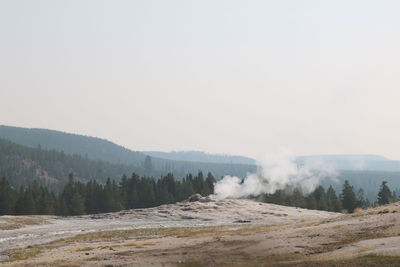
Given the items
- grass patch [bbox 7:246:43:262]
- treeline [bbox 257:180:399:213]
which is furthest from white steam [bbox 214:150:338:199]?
grass patch [bbox 7:246:43:262]

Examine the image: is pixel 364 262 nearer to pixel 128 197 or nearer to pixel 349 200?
pixel 349 200

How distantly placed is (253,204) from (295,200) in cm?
3148

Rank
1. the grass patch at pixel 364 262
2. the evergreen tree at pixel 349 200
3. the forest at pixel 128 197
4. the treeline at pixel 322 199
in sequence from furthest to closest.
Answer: the treeline at pixel 322 199 → the evergreen tree at pixel 349 200 → the forest at pixel 128 197 → the grass patch at pixel 364 262

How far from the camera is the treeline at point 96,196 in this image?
12050 cm

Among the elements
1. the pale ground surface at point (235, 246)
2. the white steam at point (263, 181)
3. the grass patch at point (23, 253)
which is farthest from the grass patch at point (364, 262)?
the white steam at point (263, 181)

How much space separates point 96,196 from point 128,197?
10.9 metres

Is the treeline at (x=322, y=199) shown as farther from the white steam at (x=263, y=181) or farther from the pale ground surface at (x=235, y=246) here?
the pale ground surface at (x=235, y=246)

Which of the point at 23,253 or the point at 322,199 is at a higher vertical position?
the point at 322,199

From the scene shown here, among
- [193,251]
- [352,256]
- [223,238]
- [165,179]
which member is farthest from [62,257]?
[165,179]

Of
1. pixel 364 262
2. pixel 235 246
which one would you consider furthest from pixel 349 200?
pixel 364 262

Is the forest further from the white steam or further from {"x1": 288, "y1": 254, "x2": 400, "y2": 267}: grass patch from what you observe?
{"x1": 288, "y1": 254, "x2": 400, "y2": 267}: grass patch

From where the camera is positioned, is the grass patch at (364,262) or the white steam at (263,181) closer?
the grass patch at (364,262)

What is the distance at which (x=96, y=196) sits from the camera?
135 metres

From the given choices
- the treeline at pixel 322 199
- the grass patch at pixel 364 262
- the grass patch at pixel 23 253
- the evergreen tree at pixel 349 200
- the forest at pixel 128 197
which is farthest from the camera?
the treeline at pixel 322 199
